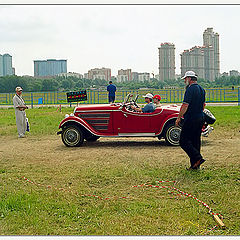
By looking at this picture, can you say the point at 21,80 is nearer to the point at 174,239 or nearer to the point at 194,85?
the point at 194,85

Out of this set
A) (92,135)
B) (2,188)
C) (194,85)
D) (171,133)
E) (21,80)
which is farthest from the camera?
(21,80)

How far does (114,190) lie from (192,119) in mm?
2161

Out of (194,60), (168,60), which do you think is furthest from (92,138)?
(168,60)

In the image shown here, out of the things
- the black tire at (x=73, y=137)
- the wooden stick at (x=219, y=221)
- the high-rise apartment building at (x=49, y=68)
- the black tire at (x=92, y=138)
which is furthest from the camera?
the high-rise apartment building at (x=49, y=68)

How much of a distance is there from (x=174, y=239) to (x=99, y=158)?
204 inches

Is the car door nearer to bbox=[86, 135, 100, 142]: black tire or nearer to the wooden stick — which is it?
bbox=[86, 135, 100, 142]: black tire

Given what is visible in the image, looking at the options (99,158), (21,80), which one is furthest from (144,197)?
(21,80)

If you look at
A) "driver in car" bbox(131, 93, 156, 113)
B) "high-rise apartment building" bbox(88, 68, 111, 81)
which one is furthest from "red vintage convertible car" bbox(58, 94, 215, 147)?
"high-rise apartment building" bbox(88, 68, 111, 81)

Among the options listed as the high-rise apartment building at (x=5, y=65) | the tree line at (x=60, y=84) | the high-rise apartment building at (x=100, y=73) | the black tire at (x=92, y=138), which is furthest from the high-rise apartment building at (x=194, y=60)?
the black tire at (x=92, y=138)

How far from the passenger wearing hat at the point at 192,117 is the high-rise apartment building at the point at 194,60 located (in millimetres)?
42765

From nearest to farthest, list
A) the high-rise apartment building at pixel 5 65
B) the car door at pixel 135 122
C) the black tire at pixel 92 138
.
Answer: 1. the car door at pixel 135 122
2. the black tire at pixel 92 138
3. the high-rise apartment building at pixel 5 65

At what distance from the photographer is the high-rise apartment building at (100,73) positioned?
187ft

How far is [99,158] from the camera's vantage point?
9.23 metres

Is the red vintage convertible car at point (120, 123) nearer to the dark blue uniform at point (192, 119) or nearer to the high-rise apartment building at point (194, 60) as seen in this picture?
the dark blue uniform at point (192, 119)
